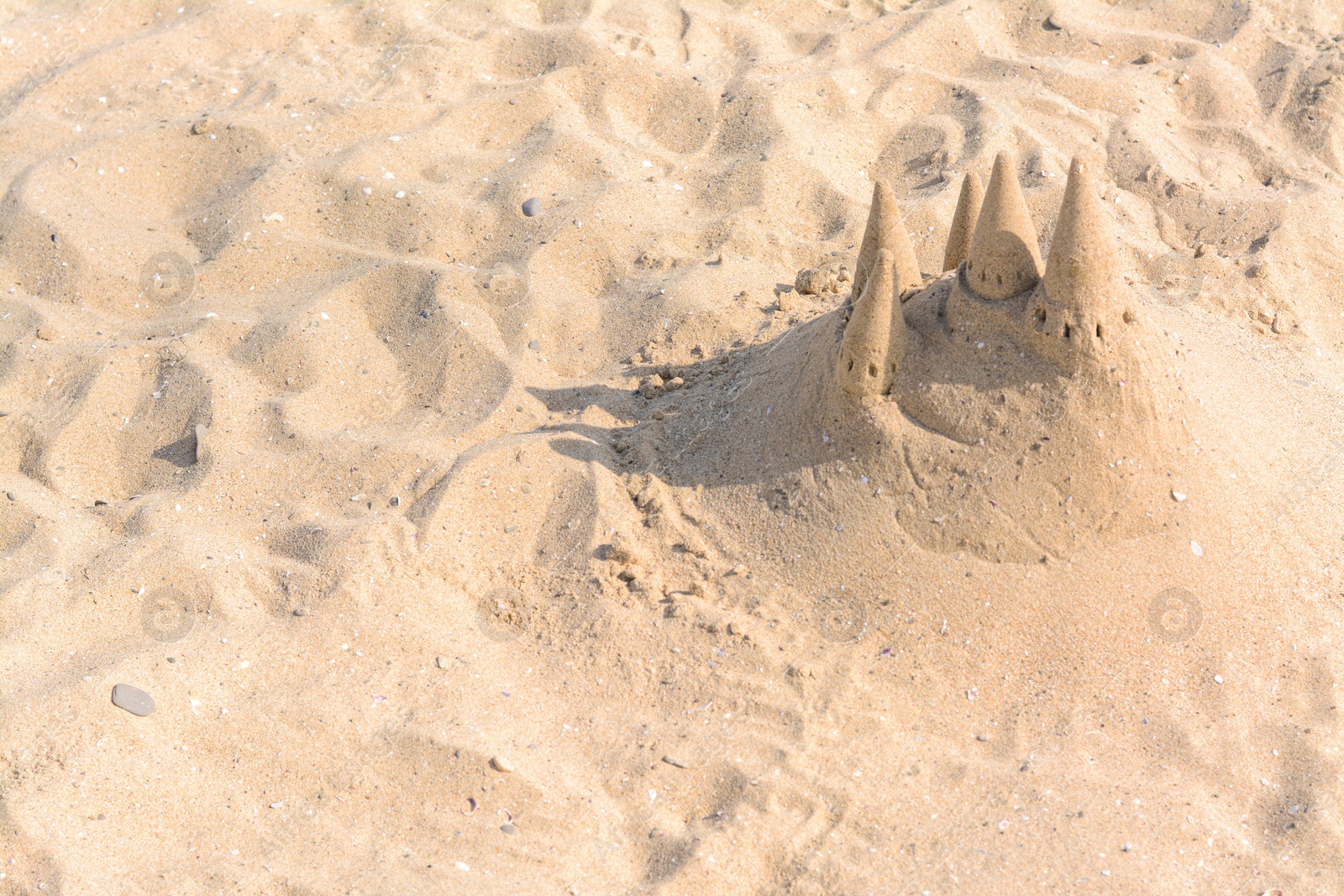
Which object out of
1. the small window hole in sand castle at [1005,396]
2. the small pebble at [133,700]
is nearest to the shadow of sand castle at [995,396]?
the small window hole in sand castle at [1005,396]

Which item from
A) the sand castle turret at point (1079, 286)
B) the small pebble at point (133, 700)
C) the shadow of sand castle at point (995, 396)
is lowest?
the small pebble at point (133, 700)

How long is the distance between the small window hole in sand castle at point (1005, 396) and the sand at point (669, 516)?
0.01 meters

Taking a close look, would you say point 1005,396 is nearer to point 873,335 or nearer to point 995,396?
point 995,396

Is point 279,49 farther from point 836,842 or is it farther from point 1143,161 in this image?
point 836,842

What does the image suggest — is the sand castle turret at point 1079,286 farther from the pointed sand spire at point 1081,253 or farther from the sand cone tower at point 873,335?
the sand cone tower at point 873,335

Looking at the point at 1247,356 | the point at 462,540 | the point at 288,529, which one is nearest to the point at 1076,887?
the point at 462,540

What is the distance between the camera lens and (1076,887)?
2748 millimetres

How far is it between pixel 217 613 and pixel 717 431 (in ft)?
5.33

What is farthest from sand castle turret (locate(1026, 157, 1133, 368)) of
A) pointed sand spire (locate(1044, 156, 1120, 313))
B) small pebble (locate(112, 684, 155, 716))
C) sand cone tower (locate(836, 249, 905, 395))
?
small pebble (locate(112, 684, 155, 716))

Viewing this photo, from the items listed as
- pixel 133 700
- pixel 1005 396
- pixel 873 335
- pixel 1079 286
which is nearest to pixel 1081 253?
pixel 1079 286

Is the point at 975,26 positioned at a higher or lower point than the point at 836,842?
higher

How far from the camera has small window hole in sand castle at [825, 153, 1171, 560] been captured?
9.96 ft

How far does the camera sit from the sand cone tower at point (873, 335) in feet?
10.2

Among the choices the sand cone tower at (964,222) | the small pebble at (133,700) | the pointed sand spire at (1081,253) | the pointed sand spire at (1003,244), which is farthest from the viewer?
the sand cone tower at (964,222)
